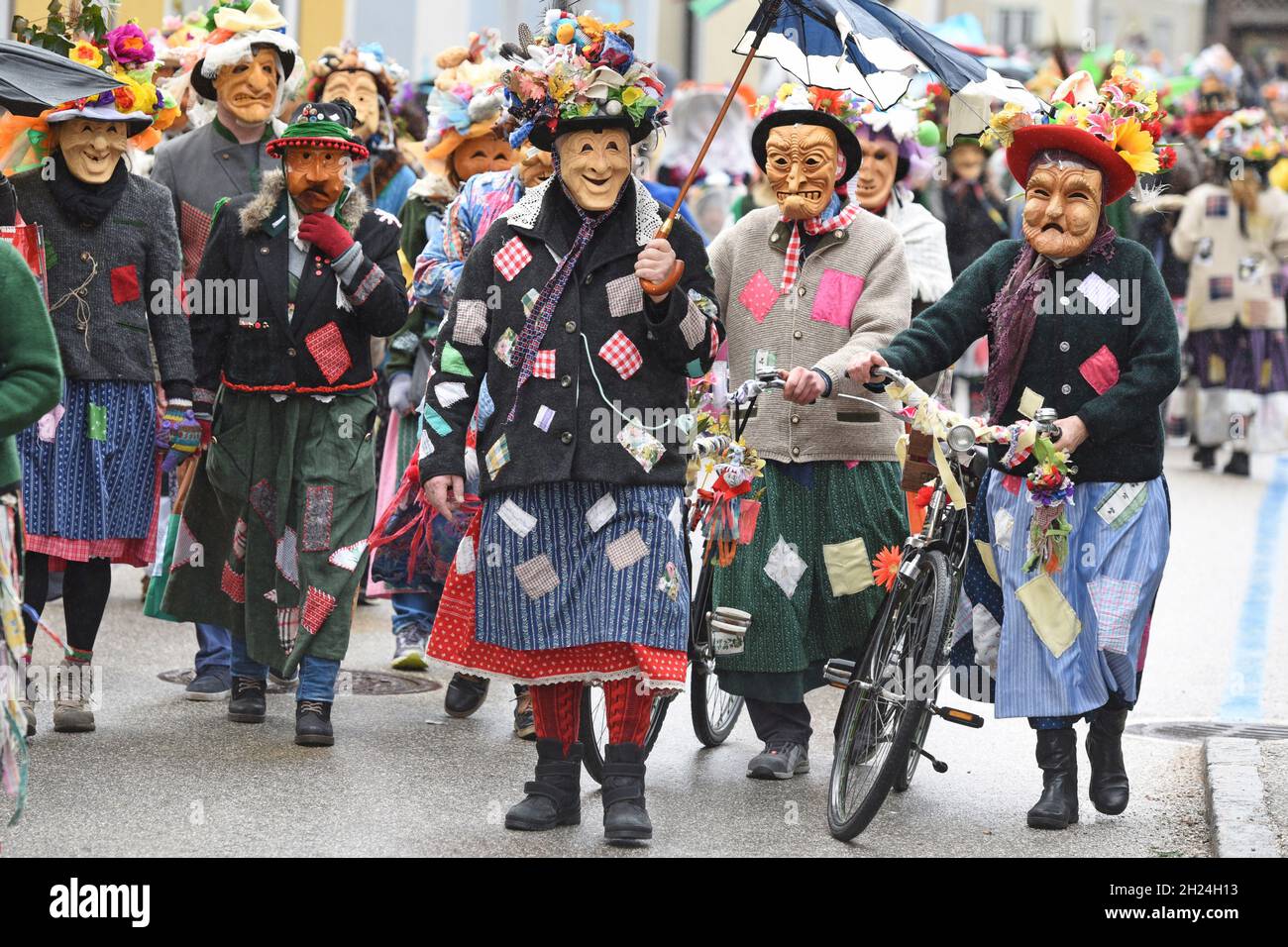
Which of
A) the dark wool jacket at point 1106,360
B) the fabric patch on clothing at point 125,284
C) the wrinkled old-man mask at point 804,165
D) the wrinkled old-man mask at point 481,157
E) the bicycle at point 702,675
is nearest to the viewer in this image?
the dark wool jacket at point 1106,360

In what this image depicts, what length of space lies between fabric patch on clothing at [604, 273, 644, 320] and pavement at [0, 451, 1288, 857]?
1.41 m

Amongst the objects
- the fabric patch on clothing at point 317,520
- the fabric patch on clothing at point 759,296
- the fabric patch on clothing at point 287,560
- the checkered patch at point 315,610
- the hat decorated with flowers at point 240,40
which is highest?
the hat decorated with flowers at point 240,40

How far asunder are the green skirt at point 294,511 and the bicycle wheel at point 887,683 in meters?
1.81

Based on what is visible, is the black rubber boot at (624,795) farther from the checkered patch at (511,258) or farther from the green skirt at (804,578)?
the checkered patch at (511,258)

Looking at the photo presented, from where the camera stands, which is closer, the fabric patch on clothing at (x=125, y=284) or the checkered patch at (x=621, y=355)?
the checkered patch at (x=621, y=355)

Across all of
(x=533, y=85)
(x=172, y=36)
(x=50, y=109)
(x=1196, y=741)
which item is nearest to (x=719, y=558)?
(x=533, y=85)

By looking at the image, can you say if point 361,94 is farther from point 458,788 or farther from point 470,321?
point 458,788

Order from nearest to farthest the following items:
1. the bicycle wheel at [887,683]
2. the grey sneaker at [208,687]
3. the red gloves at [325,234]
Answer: the bicycle wheel at [887,683] < the red gloves at [325,234] < the grey sneaker at [208,687]

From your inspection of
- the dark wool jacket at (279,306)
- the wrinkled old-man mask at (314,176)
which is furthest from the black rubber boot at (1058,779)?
the wrinkled old-man mask at (314,176)

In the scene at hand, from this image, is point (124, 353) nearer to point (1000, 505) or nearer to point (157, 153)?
point (157, 153)

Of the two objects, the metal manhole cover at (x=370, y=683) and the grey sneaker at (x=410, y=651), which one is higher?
the grey sneaker at (x=410, y=651)

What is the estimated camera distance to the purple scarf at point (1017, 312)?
6.41 meters

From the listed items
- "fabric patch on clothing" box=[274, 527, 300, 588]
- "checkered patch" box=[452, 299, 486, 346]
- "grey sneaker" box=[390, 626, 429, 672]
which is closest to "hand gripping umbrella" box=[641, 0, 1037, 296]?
"checkered patch" box=[452, 299, 486, 346]
